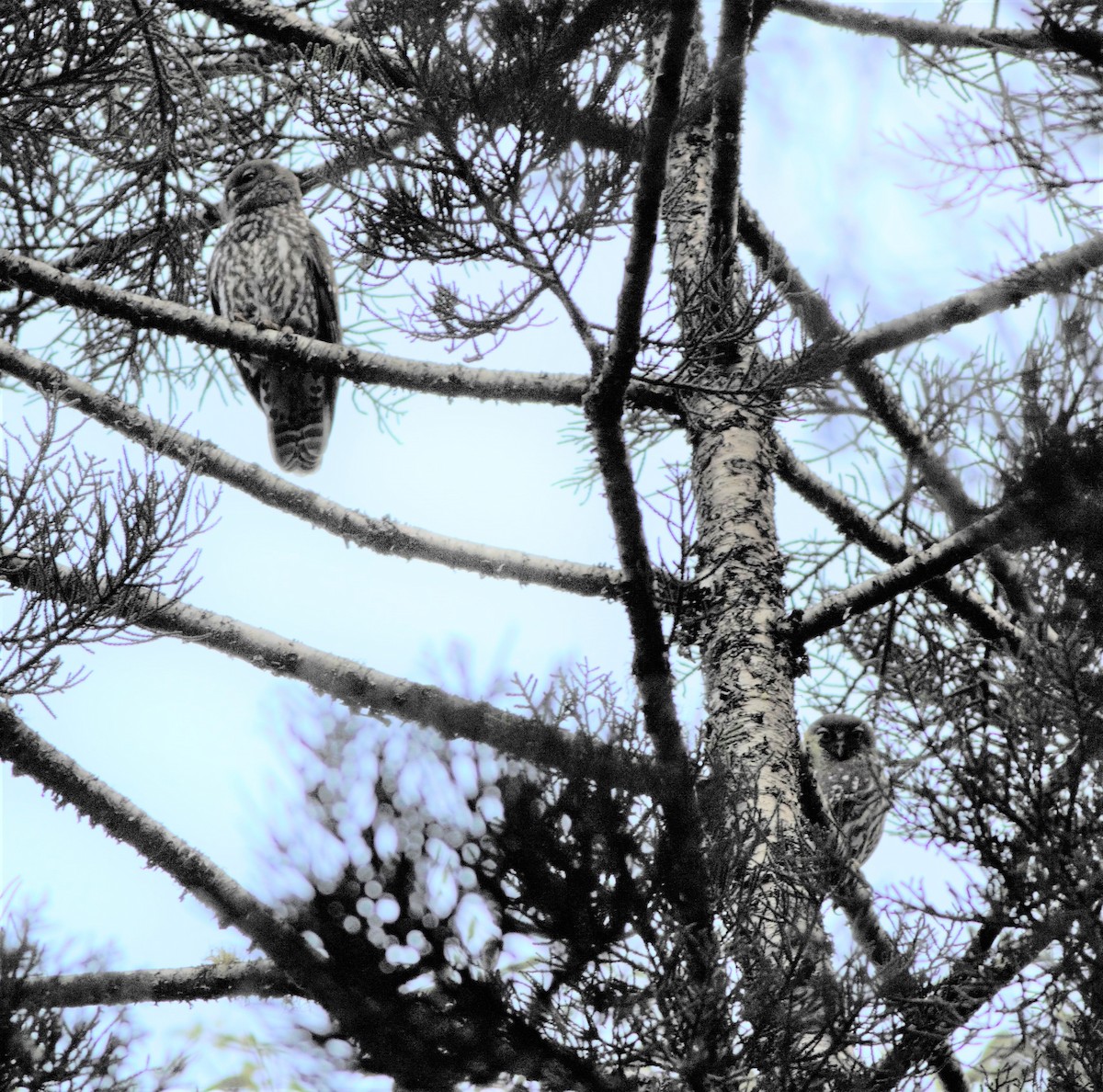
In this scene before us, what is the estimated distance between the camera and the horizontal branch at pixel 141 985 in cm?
232

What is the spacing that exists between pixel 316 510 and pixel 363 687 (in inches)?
27.4

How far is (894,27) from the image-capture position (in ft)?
13.6

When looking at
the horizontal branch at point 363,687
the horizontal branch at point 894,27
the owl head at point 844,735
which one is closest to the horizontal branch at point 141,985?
the horizontal branch at point 363,687

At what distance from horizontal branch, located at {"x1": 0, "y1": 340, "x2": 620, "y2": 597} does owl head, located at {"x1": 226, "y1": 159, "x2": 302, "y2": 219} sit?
1639mm

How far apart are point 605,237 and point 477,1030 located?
150cm

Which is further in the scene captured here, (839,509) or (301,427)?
(301,427)

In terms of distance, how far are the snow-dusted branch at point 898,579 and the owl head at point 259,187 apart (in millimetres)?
2858

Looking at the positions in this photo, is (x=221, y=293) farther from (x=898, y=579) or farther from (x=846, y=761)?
(x=898, y=579)

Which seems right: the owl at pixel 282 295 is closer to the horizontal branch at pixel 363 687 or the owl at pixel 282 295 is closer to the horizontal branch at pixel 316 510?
the horizontal branch at pixel 316 510

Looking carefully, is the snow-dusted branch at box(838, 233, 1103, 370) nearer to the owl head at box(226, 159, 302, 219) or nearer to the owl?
the owl head at box(226, 159, 302, 219)

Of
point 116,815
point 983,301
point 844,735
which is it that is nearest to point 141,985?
point 116,815

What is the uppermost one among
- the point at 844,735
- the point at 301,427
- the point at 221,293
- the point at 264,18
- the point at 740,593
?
the point at 221,293

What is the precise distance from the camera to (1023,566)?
7.06ft

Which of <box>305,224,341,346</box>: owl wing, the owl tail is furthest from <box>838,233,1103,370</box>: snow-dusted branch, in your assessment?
the owl tail
